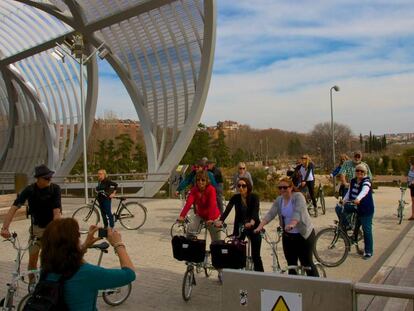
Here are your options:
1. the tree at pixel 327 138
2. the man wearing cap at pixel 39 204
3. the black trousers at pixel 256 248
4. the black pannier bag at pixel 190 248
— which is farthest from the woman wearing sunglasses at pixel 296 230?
the tree at pixel 327 138

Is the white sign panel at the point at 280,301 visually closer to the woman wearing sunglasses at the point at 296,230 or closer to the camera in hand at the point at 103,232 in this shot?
the camera in hand at the point at 103,232

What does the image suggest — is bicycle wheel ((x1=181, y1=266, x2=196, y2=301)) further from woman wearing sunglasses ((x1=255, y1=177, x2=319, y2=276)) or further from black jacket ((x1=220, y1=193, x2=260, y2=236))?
woman wearing sunglasses ((x1=255, y1=177, x2=319, y2=276))

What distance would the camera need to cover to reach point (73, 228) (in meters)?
2.67

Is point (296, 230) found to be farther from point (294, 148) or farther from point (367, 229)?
point (294, 148)

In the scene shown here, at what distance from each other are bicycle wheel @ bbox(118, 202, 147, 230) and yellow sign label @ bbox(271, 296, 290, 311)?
8.51 m

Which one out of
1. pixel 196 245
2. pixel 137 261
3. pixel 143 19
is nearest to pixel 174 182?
pixel 143 19

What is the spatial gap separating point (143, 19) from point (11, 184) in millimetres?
14798

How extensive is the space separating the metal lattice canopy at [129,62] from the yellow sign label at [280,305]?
719 inches

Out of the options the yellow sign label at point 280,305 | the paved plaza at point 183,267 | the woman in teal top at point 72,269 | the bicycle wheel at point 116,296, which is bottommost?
the paved plaza at point 183,267

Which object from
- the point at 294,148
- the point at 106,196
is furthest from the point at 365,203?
the point at 294,148

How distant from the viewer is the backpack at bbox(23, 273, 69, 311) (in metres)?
2.44

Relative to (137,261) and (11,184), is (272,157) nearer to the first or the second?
(11,184)

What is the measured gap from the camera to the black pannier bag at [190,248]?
5.49 metres

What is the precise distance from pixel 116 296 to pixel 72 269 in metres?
3.06
